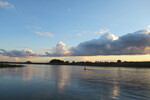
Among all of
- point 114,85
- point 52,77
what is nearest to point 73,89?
point 114,85

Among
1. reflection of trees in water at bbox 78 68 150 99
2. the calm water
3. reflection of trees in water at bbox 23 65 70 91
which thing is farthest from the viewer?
reflection of trees in water at bbox 23 65 70 91

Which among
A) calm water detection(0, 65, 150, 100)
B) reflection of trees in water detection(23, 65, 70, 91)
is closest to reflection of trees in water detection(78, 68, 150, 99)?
calm water detection(0, 65, 150, 100)

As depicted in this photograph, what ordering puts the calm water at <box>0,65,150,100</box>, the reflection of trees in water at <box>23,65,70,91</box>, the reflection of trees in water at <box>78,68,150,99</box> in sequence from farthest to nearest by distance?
the reflection of trees in water at <box>23,65,70,91</box>, the reflection of trees in water at <box>78,68,150,99</box>, the calm water at <box>0,65,150,100</box>

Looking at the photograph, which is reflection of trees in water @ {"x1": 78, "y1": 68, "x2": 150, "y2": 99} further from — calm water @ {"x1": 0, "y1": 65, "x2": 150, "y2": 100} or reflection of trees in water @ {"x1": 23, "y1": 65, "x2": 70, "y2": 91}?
reflection of trees in water @ {"x1": 23, "y1": 65, "x2": 70, "y2": 91}

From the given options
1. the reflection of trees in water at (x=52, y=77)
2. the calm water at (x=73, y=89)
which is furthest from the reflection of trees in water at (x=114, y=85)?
the reflection of trees in water at (x=52, y=77)

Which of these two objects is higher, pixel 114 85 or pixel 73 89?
pixel 73 89

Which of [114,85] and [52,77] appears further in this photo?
[52,77]

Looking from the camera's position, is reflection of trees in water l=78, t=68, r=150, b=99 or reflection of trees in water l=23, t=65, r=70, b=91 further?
reflection of trees in water l=23, t=65, r=70, b=91

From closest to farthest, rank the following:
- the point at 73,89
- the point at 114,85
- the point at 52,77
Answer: the point at 73,89 < the point at 114,85 < the point at 52,77

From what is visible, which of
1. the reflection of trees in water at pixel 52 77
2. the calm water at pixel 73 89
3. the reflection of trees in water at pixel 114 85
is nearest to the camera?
the calm water at pixel 73 89

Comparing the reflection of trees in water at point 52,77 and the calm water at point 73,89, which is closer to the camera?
the calm water at point 73,89

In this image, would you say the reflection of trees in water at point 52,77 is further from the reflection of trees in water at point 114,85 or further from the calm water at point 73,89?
the reflection of trees in water at point 114,85

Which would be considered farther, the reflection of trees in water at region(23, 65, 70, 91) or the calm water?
the reflection of trees in water at region(23, 65, 70, 91)

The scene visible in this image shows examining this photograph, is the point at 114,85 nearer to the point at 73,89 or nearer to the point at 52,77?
the point at 73,89
